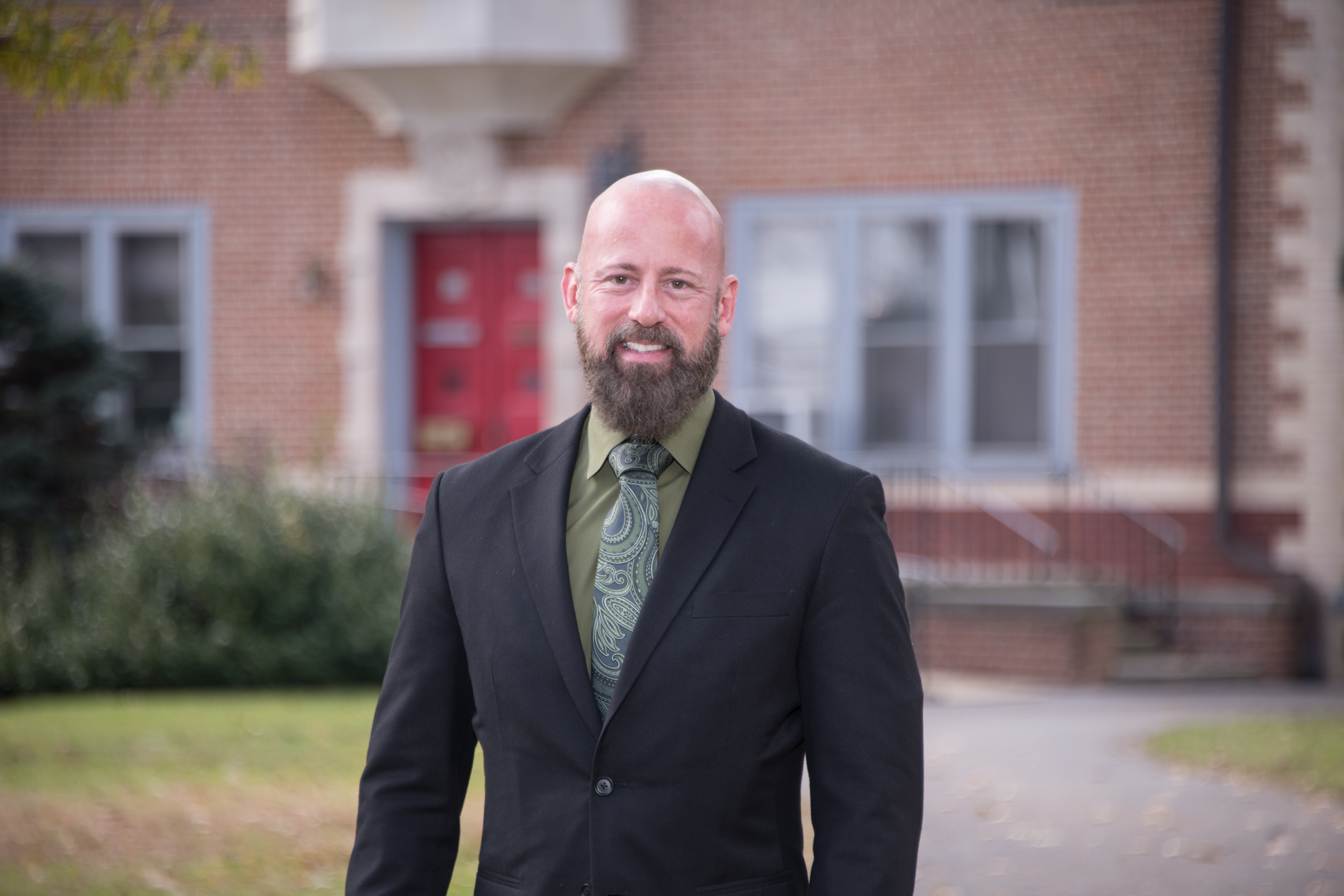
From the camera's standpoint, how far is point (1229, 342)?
11.8 m

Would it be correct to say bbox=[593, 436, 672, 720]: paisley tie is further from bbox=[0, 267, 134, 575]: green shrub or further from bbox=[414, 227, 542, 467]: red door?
bbox=[414, 227, 542, 467]: red door

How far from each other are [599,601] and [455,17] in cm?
1038

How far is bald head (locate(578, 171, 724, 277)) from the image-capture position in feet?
8.22

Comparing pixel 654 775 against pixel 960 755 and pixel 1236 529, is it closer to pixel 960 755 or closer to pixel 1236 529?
pixel 960 755

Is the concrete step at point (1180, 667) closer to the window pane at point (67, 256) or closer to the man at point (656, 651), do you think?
the man at point (656, 651)

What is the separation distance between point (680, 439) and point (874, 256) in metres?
10.3

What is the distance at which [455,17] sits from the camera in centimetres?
1203

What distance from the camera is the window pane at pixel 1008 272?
40.8 feet

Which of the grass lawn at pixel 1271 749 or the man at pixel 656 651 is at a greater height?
the man at pixel 656 651

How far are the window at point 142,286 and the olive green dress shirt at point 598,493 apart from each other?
1138 cm

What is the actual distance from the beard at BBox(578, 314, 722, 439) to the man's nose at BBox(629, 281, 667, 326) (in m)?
0.01

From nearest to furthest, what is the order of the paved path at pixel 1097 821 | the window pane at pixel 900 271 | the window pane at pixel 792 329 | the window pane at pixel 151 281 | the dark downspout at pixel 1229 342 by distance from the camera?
the paved path at pixel 1097 821 → the dark downspout at pixel 1229 342 → the window pane at pixel 900 271 → the window pane at pixel 792 329 → the window pane at pixel 151 281

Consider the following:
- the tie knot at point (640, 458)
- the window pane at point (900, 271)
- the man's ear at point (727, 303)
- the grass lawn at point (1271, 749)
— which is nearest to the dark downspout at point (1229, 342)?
the window pane at point (900, 271)

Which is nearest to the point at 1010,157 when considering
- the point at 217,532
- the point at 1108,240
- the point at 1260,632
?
the point at 1108,240
